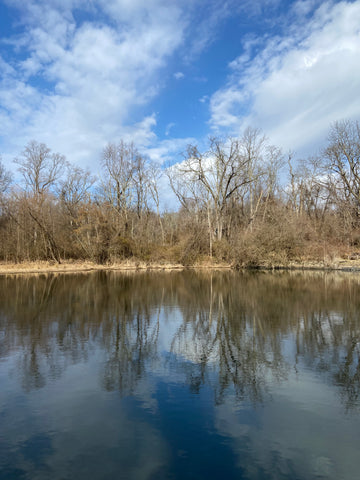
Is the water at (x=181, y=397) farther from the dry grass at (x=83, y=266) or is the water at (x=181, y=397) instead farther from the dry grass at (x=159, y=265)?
the dry grass at (x=83, y=266)

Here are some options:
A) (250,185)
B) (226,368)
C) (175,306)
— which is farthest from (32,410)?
(250,185)

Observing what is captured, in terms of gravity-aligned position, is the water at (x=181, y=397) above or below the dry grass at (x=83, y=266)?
below

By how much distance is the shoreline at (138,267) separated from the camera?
2906 centimetres

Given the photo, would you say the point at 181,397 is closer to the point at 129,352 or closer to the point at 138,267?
the point at 129,352

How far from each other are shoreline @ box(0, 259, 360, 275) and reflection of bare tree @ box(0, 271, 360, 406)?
15.0m

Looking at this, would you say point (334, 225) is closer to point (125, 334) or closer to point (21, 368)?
point (125, 334)

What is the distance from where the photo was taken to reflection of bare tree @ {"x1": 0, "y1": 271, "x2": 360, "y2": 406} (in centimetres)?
591

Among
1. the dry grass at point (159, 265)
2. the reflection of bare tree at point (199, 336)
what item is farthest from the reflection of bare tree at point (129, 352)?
the dry grass at point (159, 265)

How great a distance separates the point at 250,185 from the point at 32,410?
40175 mm

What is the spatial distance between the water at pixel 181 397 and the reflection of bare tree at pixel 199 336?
0.04 metres

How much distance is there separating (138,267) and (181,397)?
2823 centimetres

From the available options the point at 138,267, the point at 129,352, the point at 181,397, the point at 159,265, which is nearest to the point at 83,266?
the point at 138,267

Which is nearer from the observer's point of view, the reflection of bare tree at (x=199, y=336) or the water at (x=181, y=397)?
the water at (x=181, y=397)

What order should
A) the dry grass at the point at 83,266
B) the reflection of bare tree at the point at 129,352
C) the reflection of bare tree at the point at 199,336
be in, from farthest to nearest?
the dry grass at the point at 83,266 → the reflection of bare tree at the point at 199,336 → the reflection of bare tree at the point at 129,352
